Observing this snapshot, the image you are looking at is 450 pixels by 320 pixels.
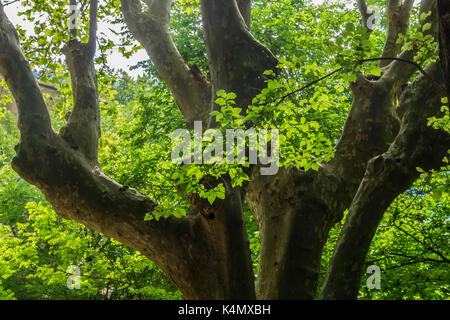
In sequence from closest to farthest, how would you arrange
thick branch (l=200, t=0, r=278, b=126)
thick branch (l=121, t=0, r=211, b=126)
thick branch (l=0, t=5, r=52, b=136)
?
thick branch (l=0, t=5, r=52, b=136)
thick branch (l=200, t=0, r=278, b=126)
thick branch (l=121, t=0, r=211, b=126)

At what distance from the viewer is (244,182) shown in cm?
399

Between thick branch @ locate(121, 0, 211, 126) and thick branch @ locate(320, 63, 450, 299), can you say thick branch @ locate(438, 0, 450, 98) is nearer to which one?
thick branch @ locate(320, 63, 450, 299)

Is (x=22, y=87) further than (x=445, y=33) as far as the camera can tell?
Yes

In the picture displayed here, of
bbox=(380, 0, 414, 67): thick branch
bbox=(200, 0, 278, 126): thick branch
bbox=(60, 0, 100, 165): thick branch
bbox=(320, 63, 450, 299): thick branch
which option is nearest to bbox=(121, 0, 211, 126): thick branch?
bbox=(200, 0, 278, 126): thick branch

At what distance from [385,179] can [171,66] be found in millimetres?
2818

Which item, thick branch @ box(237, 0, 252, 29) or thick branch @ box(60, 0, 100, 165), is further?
thick branch @ box(237, 0, 252, 29)

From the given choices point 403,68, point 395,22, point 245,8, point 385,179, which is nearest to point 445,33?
point 385,179

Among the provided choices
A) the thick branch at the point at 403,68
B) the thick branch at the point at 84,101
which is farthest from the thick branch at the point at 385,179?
the thick branch at the point at 84,101

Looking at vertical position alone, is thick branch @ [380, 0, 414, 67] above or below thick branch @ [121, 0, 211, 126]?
above

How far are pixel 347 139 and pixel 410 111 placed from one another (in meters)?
0.75

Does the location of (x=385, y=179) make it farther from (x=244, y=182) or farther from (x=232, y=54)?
(x=232, y=54)

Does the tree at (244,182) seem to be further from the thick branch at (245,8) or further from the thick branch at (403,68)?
the thick branch at (245,8)

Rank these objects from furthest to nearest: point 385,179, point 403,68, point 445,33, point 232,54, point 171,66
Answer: point 171,66 < point 403,68 < point 232,54 < point 385,179 < point 445,33

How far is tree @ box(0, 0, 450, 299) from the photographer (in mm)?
3568
